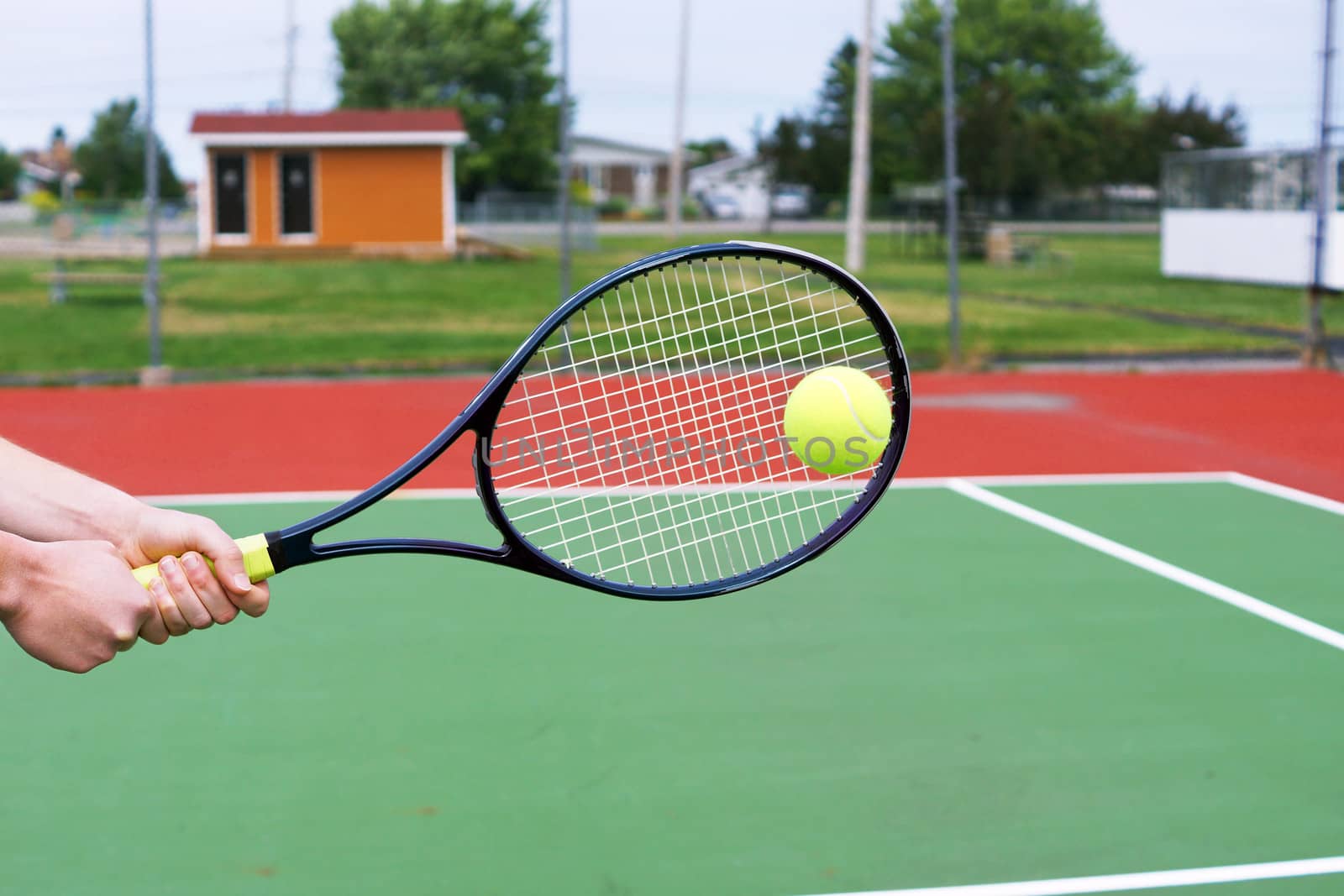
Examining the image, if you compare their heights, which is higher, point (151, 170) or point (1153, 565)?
point (151, 170)

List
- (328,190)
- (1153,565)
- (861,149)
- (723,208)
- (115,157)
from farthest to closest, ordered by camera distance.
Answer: (115,157), (723,208), (328,190), (861,149), (1153,565)

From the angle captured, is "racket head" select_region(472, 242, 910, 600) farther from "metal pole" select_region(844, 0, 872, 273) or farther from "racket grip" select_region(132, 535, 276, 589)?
"metal pole" select_region(844, 0, 872, 273)

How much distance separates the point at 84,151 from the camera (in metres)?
57.7

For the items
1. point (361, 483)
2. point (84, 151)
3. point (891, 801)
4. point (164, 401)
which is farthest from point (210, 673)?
point (84, 151)

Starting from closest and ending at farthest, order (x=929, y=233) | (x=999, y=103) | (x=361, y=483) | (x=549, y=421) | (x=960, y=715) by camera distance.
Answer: (x=960, y=715), (x=361, y=483), (x=549, y=421), (x=929, y=233), (x=999, y=103)

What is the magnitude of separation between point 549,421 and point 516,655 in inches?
155

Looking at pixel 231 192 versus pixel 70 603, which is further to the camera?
pixel 231 192

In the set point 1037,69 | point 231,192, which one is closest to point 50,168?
point 1037,69

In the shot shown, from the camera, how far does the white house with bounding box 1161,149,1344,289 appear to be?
19859 mm

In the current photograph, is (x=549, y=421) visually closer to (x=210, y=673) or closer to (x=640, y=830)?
(x=210, y=673)

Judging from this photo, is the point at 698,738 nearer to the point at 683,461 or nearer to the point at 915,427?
the point at 683,461

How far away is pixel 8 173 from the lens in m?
66.4

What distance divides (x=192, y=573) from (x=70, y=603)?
0.85ft

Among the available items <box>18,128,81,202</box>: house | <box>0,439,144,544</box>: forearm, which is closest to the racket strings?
<box>0,439,144,544</box>: forearm
